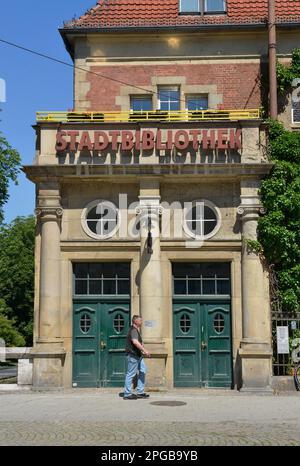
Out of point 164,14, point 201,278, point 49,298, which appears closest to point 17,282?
point 164,14

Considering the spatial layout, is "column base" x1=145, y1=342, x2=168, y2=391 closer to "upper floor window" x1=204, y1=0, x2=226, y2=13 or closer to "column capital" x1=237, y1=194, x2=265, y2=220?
"column capital" x1=237, y1=194, x2=265, y2=220

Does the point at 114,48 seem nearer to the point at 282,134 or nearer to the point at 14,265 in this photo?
the point at 282,134

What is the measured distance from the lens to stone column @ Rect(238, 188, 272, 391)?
49.6ft

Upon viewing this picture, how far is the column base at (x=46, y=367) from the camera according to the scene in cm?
1530

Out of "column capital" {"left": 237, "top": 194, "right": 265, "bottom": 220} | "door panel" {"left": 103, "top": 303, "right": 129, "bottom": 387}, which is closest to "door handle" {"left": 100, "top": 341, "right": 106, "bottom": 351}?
"door panel" {"left": 103, "top": 303, "right": 129, "bottom": 387}

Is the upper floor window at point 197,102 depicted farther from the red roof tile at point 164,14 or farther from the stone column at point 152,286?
the stone column at point 152,286

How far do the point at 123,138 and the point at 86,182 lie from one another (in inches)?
59.0

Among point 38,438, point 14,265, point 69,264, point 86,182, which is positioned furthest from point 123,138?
point 14,265

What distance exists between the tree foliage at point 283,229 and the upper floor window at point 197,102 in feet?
12.6

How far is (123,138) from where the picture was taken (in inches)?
634

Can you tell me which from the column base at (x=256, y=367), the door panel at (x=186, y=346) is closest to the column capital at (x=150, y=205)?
the door panel at (x=186, y=346)

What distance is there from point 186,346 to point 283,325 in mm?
2439

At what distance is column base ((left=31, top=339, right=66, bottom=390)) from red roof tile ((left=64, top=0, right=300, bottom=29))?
968 cm

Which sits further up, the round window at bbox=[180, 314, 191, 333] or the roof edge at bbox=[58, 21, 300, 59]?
the roof edge at bbox=[58, 21, 300, 59]
